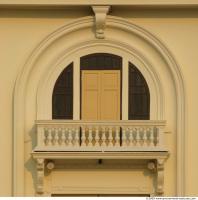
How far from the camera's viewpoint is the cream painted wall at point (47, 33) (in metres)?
19.2

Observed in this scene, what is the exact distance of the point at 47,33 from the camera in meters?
19.3

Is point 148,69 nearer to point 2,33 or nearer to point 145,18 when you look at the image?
point 145,18

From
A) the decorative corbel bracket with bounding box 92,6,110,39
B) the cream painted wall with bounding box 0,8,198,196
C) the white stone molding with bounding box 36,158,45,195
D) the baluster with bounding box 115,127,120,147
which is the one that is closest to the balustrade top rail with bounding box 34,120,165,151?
the baluster with bounding box 115,127,120,147

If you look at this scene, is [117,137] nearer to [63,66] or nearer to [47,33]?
[63,66]

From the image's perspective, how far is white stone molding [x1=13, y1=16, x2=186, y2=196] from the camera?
1895 cm

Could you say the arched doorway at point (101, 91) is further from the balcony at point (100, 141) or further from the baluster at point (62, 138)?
the baluster at point (62, 138)

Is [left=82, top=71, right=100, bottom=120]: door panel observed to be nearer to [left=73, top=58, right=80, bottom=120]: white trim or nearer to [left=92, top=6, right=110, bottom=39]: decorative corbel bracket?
[left=73, top=58, right=80, bottom=120]: white trim

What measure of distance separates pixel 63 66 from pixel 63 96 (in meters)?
0.70

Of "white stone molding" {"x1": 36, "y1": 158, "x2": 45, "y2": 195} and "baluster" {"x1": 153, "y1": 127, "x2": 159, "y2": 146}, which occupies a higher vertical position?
"baluster" {"x1": 153, "y1": 127, "x2": 159, "y2": 146}

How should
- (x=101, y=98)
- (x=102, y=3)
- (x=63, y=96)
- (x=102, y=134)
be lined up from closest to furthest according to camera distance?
1. (x=102, y=134)
2. (x=102, y=3)
3. (x=101, y=98)
4. (x=63, y=96)

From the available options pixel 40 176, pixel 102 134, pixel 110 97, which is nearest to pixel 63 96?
pixel 110 97

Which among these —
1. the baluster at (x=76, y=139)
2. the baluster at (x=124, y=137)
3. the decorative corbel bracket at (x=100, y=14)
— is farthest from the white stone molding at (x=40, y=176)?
Result: the decorative corbel bracket at (x=100, y=14)

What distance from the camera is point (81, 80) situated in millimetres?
19359

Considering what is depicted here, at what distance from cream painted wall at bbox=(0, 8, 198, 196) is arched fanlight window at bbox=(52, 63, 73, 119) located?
38.4 inches
